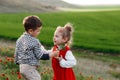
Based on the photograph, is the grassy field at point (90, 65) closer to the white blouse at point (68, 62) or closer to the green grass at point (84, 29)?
the green grass at point (84, 29)

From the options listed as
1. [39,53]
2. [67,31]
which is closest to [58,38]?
[67,31]

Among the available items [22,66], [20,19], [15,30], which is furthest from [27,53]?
[20,19]

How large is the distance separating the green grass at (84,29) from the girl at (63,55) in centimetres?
1366

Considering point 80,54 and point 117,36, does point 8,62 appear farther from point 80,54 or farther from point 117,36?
point 117,36

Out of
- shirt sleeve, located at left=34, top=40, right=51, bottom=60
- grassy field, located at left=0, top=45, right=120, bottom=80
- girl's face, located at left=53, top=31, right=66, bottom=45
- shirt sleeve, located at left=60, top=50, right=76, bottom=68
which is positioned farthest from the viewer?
grassy field, located at left=0, top=45, right=120, bottom=80

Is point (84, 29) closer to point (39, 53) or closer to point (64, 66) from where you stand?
point (64, 66)

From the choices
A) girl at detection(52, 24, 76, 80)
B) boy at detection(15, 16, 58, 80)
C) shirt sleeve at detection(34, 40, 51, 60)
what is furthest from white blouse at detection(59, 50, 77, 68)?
shirt sleeve at detection(34, 40, 51, 60)

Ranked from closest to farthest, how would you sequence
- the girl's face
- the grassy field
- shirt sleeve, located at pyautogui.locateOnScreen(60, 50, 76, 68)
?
shirt sleeve, located at pyautogui.locateOnScreen(60, 50, 76, 68) → the girl's face → the grassy field

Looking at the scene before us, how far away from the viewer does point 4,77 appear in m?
11.5

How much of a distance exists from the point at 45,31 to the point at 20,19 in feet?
31.1

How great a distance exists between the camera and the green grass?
28438 millimetres

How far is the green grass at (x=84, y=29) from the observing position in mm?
28438

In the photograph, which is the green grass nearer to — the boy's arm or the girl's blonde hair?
the girl's blonde hair

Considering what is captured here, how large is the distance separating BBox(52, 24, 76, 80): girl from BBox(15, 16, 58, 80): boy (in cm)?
46
